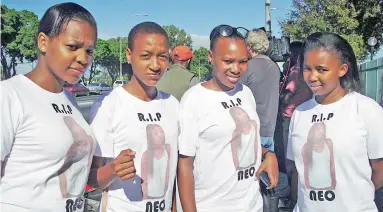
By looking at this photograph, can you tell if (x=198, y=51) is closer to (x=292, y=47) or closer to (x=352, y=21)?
(x=352, y=21)

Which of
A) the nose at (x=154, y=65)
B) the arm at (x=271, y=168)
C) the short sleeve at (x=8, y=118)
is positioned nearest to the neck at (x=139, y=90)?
the nose at (x=154, y=65)

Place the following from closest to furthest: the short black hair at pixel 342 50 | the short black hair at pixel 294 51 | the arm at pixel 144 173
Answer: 1. the arm at pixel 144 173
2. the short black hair at pixel 342 50
3. the short black hair at pixel 294 51

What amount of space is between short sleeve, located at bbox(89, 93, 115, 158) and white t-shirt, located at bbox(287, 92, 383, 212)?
111 centimetres

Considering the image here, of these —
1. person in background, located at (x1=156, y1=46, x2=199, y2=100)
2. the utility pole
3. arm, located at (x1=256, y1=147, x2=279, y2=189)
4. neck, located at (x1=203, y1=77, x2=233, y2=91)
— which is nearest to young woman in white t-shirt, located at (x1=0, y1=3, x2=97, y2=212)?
neck, located at (x1=203, y1=77, x2=233, y2=91)

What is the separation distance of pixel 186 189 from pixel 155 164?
26 cm

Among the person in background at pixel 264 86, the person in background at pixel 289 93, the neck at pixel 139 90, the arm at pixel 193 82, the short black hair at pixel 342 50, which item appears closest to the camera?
the neck at pixel 139 90

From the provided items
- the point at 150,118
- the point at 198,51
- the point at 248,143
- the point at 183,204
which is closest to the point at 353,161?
the point at 248,143

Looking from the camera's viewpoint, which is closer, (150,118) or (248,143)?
(150,118)

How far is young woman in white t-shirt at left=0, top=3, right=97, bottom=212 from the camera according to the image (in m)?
1.81

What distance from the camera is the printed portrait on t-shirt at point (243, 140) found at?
252cm

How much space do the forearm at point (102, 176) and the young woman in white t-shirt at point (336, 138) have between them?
1.11 meters

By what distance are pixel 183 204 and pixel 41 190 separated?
85 cm

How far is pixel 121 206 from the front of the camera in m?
2.28

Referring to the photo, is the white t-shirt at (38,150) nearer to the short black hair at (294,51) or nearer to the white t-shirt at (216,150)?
the white t-shirt at (216,150)
